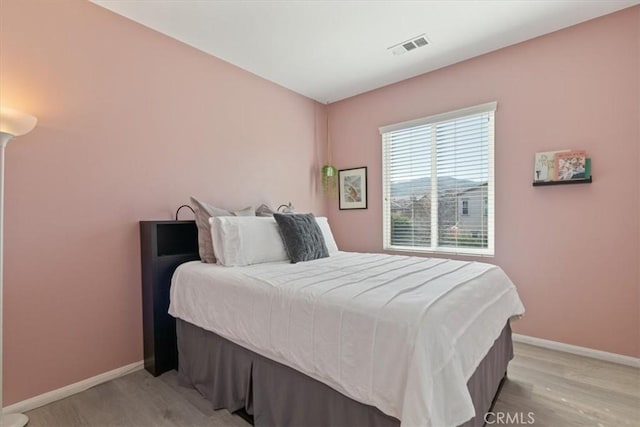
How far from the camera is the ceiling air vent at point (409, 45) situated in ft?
8.87

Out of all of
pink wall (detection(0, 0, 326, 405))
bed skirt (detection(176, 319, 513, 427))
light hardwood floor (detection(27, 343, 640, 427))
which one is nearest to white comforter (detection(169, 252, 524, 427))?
bed skirt (detection(176, 319, 513, 427))

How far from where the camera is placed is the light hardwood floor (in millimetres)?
1720

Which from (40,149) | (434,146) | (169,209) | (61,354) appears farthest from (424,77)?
(61,354)

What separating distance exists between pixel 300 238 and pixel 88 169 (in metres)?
1.59

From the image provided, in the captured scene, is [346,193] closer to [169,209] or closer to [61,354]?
[169,209]

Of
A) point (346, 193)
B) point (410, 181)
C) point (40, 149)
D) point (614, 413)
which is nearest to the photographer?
point (614, 413)

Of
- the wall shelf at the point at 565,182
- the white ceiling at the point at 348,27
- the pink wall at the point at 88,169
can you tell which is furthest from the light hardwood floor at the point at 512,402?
the white ceiling at the point at 348,27

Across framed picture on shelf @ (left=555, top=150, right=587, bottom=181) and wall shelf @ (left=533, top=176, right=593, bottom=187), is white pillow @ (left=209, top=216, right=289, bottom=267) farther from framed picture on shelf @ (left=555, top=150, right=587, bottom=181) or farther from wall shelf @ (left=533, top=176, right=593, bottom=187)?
framed picture on shelf @ (left=555, top=150, right=587, bottom=181)

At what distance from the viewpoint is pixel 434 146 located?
11.0 ft

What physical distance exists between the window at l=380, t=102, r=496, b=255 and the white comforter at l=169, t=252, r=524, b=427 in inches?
45.0

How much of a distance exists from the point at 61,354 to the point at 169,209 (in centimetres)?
120

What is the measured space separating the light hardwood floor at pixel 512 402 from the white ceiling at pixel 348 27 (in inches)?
107

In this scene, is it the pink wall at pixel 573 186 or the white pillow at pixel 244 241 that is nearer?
the white pillow at pixel 244 241

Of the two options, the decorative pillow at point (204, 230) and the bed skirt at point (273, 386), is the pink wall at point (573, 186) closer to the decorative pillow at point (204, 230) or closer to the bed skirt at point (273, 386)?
the bed skirt at point (273, 386)
